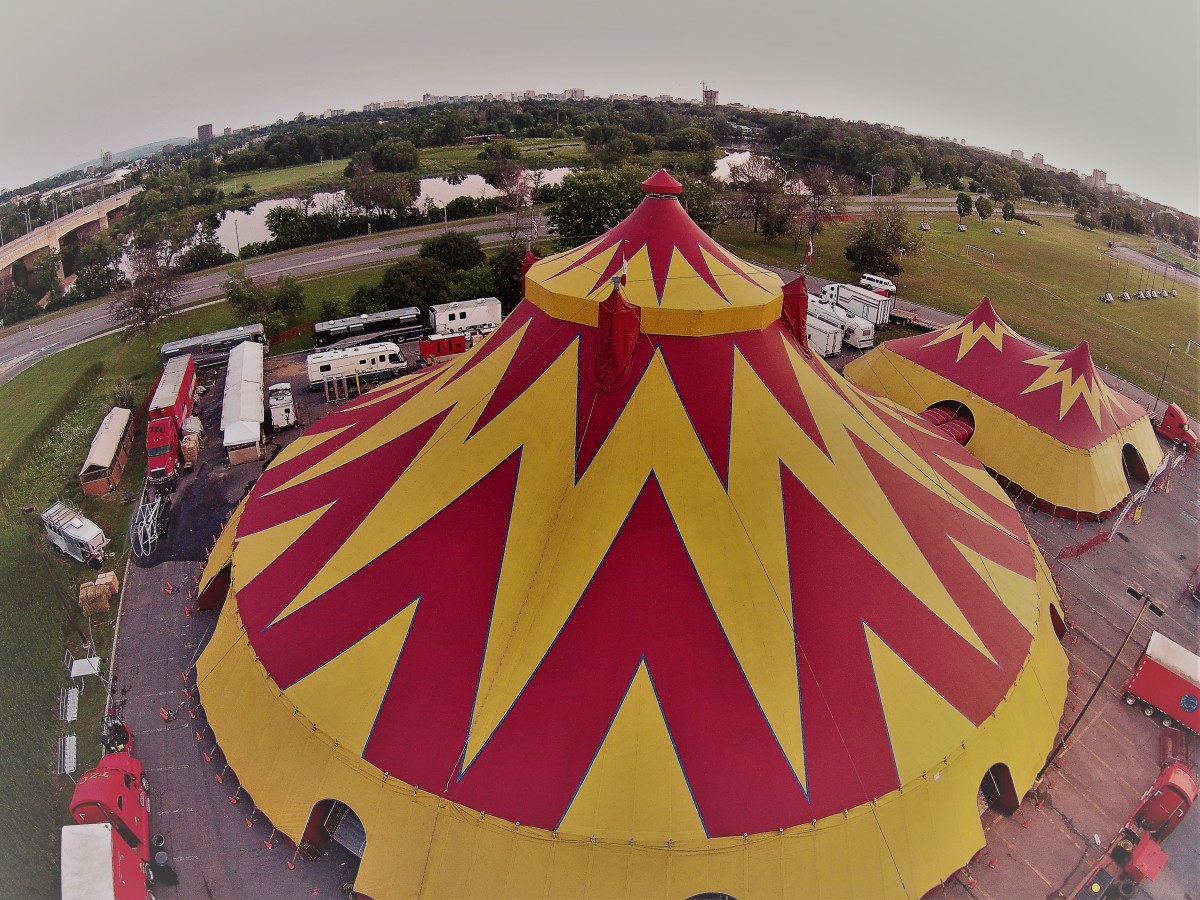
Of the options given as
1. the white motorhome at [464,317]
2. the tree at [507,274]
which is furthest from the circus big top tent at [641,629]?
the tree at [507,274]

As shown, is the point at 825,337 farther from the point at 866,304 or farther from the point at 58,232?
the point at 58,232

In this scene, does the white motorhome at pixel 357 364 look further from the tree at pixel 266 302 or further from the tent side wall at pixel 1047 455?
the tent side wall at pixel 1047 455

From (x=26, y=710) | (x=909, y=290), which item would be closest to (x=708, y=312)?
(x=26, y=710)

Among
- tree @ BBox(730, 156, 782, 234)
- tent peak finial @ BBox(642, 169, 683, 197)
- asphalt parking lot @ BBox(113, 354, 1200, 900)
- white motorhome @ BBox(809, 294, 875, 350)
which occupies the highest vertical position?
tree @ BBox(730, 156, 782, 234)

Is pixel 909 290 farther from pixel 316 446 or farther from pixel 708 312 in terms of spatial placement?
pixel 316 446

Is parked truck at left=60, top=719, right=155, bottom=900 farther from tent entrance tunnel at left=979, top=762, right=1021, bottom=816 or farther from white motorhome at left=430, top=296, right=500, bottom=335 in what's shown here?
white motorhome at left=430, top=296, right=500, bottom=335

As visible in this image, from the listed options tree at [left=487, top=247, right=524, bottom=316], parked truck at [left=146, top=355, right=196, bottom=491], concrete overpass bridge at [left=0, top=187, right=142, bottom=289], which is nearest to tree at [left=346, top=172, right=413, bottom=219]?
concrete overpass bridge at [left=0, top=187, right=142, bottom=289]
